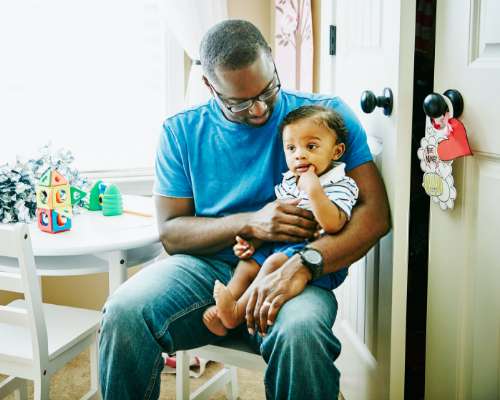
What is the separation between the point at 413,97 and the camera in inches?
60.2

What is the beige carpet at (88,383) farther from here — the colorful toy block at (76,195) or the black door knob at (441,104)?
the black door knob at (441,104)

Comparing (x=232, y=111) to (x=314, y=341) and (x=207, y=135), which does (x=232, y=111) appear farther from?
(x=314, y=341)

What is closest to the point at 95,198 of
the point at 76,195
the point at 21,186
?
the point at 76,195

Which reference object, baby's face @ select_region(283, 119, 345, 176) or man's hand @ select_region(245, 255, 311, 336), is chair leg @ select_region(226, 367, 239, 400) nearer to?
man's hand @ select_region(245, 255, 311, 336)

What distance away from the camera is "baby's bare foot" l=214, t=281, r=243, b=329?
1.47m

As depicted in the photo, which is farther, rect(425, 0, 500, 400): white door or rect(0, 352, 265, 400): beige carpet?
rect(0, 352, 265, 400): beige carpet

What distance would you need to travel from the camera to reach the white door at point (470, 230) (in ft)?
4.06

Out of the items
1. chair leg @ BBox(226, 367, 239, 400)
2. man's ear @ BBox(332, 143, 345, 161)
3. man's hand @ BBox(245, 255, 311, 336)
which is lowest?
chair leg @ BBox(226, 367, 239, 400)

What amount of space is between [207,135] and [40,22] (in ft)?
4.32

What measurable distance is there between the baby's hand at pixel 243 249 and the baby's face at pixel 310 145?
0.22 metres

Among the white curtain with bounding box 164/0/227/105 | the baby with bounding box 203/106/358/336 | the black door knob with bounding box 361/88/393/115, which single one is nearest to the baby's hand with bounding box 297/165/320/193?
the baby with bounding box 203/106/358/336

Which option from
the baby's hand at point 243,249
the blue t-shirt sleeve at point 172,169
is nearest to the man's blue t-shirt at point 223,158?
the blue t-shirt sleeve at point 172,169

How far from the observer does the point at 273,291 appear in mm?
1418

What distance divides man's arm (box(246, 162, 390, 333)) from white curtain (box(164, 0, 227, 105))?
1190mm
